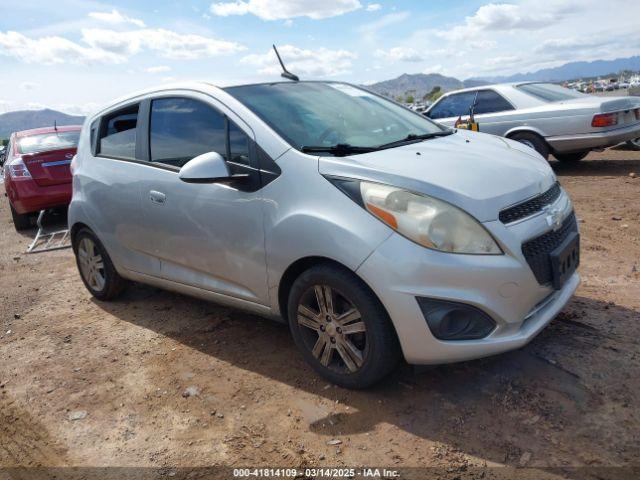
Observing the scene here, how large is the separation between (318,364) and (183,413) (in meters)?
0.78

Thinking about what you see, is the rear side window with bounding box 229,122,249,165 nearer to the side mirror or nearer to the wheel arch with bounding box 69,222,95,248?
the side mirror

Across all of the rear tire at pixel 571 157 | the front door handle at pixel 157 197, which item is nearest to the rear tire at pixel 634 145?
the rear tire at pixel 571 157

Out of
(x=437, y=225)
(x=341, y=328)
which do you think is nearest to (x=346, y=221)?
(x=437, y=225)

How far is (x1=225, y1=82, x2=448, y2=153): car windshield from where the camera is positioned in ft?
10.4

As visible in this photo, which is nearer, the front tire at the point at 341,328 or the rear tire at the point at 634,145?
the front tire at the point at 341,328

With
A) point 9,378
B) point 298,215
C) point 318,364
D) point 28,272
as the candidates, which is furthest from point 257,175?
point 28,272

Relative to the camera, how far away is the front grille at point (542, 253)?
2.63m

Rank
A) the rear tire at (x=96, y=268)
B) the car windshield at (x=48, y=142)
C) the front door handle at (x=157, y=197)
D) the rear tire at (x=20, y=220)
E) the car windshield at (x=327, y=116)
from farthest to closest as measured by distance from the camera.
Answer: the rear tire at (x=20, y=220), the car windshield at (x=48, y=142), the rear tire at (x=96, y=268), the front door handle at (x=157, y=197), the car windshield at (x=327, y=116)

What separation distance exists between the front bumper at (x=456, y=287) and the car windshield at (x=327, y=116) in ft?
2.91

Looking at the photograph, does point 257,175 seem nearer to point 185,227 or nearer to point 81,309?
point 185,227

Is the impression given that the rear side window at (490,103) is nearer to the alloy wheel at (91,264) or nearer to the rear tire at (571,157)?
the rear tire at (571,157)

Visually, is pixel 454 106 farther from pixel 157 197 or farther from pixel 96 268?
pixel 157 197

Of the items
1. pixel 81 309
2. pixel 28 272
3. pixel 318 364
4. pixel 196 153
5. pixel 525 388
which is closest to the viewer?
pixel 525 388

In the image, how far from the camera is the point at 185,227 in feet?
11.6
